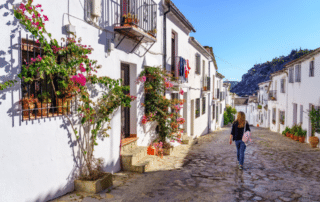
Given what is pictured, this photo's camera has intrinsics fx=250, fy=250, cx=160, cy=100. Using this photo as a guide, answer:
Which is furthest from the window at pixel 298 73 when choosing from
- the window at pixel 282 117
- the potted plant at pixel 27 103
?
the potted plant at pixel 27 103

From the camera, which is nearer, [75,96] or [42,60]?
[42,60]

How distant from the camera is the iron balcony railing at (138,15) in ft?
21.8

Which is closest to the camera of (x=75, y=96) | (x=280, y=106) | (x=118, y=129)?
(x=75, y=96)

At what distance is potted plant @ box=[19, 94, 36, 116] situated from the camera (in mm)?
3906

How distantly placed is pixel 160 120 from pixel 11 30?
5920mm

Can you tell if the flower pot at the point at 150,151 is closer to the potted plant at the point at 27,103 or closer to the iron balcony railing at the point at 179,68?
the iron balcony railing at the point at 179,68

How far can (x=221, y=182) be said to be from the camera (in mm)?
5926

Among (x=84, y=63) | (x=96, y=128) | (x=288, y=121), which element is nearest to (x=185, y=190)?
(x=96, y=128)

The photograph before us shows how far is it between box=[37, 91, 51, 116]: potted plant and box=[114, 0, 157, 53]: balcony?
106 inches

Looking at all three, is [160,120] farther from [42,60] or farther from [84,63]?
[42,60]

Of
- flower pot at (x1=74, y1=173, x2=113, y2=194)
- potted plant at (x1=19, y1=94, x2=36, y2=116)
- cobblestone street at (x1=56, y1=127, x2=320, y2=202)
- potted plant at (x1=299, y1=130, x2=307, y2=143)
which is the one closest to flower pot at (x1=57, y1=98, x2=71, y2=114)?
potted plant at (x1=19, y1=94, x2=36, y2=116)

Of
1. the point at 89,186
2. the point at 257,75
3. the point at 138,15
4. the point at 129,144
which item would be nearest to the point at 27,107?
the point at 89,186

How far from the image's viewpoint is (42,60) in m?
3.87

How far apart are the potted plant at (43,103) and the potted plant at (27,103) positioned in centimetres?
17
